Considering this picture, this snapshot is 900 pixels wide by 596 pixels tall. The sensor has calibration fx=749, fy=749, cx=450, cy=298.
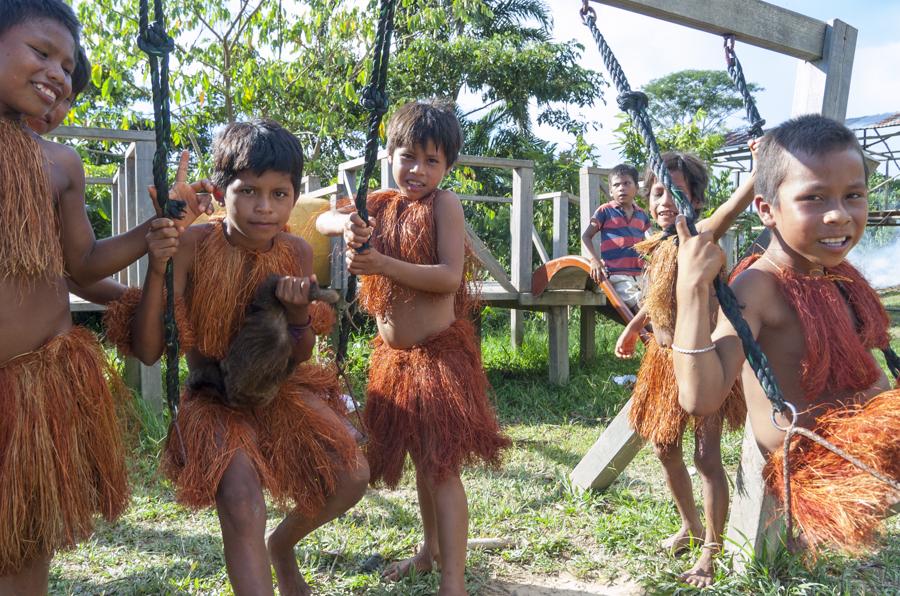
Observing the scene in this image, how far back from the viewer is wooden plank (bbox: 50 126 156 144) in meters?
4.77

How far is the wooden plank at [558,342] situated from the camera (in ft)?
22.9

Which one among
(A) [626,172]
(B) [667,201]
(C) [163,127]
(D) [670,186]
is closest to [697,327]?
(D) [670,186]

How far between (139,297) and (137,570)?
1310mm

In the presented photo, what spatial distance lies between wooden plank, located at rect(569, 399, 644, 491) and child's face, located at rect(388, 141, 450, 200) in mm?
1498

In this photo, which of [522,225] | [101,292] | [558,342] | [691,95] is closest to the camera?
[101,292]

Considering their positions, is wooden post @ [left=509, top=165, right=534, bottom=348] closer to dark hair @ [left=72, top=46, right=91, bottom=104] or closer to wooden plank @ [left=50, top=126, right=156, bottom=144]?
wooden plank @ [left=50, top=126, right=156, bottom=144]

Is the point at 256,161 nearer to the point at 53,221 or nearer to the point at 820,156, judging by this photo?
the point at 53,221

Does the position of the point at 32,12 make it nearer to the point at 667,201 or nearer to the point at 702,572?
the point at 667,201

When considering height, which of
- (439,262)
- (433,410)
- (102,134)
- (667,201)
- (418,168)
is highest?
(102,134)

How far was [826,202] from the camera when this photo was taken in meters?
2.04

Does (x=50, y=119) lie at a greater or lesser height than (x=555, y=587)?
greater

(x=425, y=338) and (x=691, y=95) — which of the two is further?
(x=691, y=95)

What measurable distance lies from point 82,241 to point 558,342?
17.5ft

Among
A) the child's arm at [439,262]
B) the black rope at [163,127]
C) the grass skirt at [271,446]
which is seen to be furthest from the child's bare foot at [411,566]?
the black rope at [163,127]
